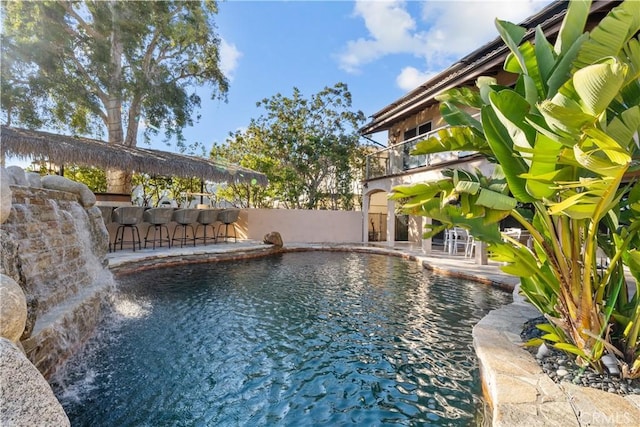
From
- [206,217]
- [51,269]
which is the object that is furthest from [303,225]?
[51,269]

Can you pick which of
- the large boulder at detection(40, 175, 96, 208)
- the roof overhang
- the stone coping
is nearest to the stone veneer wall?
the large boulder at detection(40, 175, 96, 208)

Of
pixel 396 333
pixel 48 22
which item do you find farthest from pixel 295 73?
pixel 396 333

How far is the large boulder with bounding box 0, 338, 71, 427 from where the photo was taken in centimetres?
168

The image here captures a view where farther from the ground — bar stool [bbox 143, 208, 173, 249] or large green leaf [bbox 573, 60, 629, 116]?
large green leaf [bbox 573, 60, 629, 116]

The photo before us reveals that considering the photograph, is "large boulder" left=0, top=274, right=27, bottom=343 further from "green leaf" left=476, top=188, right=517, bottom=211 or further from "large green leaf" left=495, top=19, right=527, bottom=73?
"large green leaf" left=495, top=19, right=527, bottom=73

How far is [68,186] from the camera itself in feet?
18.7

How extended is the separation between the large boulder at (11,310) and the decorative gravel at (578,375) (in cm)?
411

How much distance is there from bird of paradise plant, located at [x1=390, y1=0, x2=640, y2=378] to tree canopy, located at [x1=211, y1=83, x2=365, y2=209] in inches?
585

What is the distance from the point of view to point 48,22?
1321 cm

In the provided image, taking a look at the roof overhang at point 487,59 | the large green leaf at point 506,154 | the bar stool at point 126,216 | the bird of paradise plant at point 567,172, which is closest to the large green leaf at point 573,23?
the bird of paradise plant at point 567,172

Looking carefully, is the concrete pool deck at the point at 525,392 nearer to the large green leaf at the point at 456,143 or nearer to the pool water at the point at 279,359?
the pool water at the point at 279,359

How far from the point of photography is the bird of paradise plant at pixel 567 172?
1.99 metres

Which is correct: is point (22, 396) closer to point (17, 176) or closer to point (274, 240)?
point (17, 176)

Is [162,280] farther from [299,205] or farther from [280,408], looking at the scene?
[299,205]
